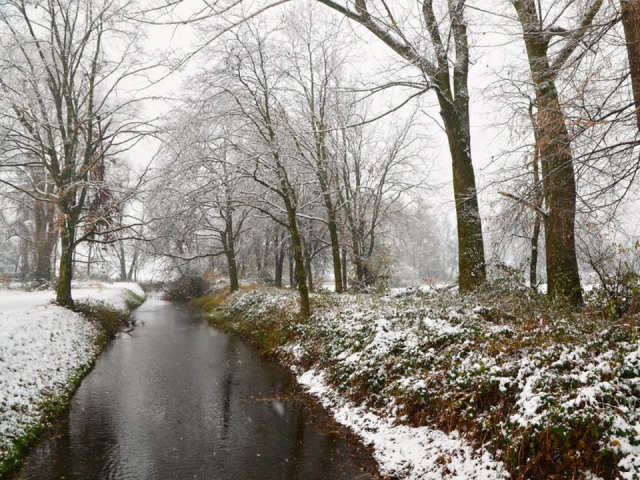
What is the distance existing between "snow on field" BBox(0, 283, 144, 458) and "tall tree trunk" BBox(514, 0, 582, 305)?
853 centimetres

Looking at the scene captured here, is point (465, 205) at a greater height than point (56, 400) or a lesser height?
greater

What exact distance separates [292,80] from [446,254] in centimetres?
6757

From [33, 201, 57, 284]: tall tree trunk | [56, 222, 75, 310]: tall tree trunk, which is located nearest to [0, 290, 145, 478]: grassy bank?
[56, 222, 75, 310]: tall tree trunk

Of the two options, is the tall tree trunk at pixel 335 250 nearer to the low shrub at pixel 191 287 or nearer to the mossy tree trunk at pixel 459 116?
the mossy tree trunk at pixel 459 116

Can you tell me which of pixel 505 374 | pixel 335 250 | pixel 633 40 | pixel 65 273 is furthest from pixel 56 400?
pixel 335 250

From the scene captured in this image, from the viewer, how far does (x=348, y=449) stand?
18.7ft

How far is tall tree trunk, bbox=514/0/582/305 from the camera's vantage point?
5.47 m

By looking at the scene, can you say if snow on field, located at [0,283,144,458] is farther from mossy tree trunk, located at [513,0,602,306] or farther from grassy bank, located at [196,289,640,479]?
mossy tree trunk, located at [513,0,602,306]

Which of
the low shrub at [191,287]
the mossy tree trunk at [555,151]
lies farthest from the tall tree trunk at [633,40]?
the low shrub at [191,287]

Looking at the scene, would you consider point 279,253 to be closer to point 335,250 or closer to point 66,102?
point 335,250

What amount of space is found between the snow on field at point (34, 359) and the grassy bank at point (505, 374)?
5097 millimetres

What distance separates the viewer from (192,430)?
6434 millimetres

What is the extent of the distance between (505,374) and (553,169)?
319 cm

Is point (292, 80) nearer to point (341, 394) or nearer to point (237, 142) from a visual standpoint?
point (237, 142)
